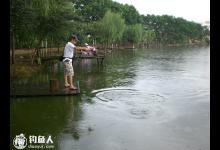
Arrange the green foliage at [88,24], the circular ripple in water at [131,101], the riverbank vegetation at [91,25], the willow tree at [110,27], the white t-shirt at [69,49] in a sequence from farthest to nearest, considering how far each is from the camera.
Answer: the willow tree at [110,27] < the riverbank vegetation at [91,25] < the green foliage at [88,24] < the white t-shirt at [69,49] < the circular ripple in water at [131,101]

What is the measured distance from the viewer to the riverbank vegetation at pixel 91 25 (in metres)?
16.8

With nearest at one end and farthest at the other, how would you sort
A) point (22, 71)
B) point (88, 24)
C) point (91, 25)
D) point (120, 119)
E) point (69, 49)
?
point (120, 119) < point (69, 49) < point (22, 71) < point (91, 25) < point (88, 24)

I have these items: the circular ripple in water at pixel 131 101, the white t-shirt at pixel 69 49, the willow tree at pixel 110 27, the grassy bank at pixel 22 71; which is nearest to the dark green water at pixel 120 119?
the circular ripple in water at pixel 131 101

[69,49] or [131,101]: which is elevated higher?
[69,49]

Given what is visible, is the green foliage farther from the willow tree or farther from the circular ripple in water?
the circular ripple in water

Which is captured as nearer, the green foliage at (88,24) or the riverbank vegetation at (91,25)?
the green foliage at (88,24)

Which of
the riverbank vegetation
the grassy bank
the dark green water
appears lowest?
the dark green water

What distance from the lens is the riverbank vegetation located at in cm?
1683

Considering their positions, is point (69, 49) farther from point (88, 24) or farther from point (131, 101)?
point (88, 24)

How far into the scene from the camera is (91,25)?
4753cm

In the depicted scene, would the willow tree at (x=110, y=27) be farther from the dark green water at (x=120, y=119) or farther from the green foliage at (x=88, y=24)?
the dark green water at (x=120, y=119)

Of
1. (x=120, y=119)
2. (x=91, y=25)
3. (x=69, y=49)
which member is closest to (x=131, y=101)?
(x=120, y=119)

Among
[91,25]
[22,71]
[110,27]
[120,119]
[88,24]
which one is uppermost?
[88,24]

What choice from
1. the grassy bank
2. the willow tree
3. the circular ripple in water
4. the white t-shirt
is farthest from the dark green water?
the willow tree
